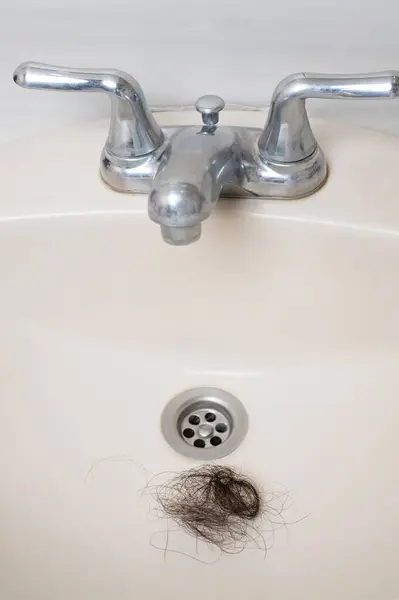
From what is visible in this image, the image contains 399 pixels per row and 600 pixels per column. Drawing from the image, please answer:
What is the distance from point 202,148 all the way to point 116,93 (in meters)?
0.06

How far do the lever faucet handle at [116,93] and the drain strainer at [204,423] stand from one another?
18 cm

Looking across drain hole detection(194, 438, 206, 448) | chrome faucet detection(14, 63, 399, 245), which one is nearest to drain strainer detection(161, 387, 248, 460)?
drain hole detection(194, 438, 206, 448)

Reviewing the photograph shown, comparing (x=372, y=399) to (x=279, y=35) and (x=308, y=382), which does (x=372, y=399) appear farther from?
(x=279, y=35)

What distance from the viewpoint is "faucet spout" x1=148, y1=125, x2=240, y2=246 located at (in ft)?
1.30

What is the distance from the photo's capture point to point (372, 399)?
511 millimetres

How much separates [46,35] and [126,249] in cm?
17

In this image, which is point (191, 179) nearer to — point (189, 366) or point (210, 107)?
point (210, 107)

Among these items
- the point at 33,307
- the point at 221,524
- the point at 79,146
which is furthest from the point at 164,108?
the point at 221,524

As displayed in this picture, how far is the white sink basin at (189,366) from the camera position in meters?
0.45

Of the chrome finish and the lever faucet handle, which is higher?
the chrome finish

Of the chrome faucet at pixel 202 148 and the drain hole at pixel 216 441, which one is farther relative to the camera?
the drain hole at pixel 216 441

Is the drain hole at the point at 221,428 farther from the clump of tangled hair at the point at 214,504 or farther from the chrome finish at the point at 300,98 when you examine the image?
the chrome finish at the point at 300,98

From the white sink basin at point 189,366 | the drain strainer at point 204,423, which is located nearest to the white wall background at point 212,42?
the white sink basin at point 189,366

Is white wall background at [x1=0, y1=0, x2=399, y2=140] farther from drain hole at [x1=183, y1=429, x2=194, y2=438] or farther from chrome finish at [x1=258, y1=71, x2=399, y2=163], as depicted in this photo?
drain hole at [x1=183, y1=429, x2=194, y2=438]
